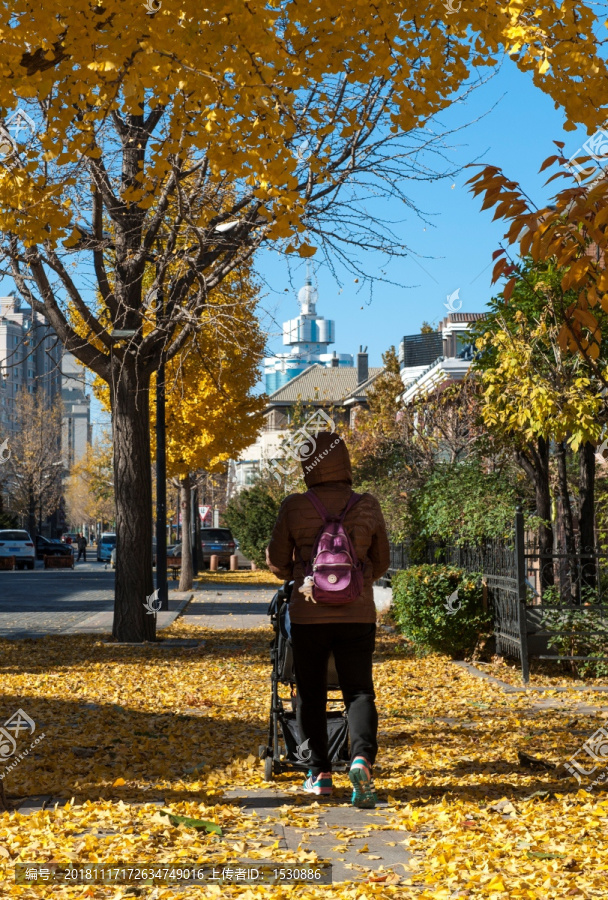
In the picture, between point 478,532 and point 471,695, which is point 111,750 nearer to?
point 471,695

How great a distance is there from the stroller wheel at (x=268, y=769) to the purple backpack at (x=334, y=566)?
1193 millimetres

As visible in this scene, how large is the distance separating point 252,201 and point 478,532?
455 cm

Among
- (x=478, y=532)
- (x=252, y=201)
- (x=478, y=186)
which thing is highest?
(x=252, y=201)

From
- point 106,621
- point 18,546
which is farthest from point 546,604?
point 18,546

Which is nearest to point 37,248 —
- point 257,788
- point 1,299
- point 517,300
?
point 1,299

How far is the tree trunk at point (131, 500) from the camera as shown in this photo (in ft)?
46.2

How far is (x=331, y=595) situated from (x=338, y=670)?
1.51 ft

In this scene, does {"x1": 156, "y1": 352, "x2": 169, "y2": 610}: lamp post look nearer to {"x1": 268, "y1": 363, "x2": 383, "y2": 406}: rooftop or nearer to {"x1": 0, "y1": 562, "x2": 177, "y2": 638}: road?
{"x1": 0, "y1": 562, "x2": 177, "y2": 638}: road

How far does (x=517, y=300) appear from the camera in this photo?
41.8ft

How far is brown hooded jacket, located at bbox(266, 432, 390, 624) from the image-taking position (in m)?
5.63

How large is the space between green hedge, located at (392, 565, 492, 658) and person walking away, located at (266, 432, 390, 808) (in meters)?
6.47

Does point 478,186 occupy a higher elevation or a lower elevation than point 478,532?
higher

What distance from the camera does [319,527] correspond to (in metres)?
5.69

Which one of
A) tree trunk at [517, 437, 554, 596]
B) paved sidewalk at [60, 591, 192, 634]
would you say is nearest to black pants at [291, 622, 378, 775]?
tree trunk at [517, 437, 554, 596]
